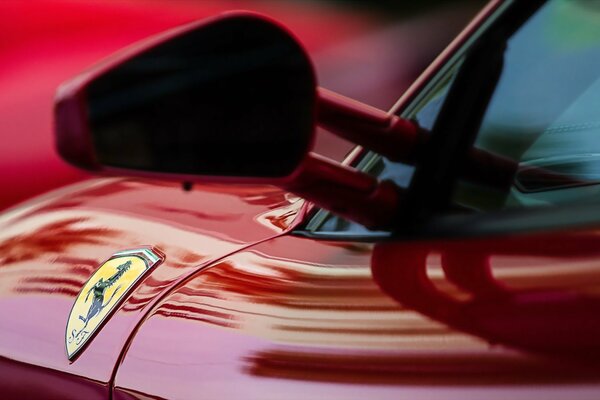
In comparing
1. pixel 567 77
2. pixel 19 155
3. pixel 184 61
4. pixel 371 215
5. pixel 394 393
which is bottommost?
pixel 19 155

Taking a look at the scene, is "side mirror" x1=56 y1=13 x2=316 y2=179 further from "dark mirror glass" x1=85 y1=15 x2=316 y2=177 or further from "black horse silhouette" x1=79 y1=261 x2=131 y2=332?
"black horse silhouette" x1=79 y1=261 x2=131 y2=332

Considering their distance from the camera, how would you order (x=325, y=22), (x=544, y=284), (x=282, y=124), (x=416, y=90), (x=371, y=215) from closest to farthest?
(x=544, y=284) → (x=282, y=124) → (x=371, y=215) → (x=416, y=90) → (x=325, y=22)

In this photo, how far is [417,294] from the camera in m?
1.20

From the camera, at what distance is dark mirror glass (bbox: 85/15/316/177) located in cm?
124

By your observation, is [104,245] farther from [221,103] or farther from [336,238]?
[221,103]

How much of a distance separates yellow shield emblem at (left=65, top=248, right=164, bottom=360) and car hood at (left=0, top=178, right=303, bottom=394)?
0.06ft

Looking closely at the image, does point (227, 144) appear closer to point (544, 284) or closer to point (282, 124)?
point (282, 124)

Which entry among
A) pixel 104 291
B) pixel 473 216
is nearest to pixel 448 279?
pixel 473 216

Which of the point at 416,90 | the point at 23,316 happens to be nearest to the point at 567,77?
the point at 416,90

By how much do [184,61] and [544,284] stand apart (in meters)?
0.49

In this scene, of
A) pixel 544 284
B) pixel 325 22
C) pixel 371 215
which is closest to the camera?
pixel 544 284

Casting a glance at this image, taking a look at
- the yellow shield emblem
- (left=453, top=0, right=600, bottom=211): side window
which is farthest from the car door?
the yellow shield emblem

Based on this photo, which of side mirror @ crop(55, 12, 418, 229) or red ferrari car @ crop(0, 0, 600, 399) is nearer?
red ferrari car @ crop(0, 0, 600, 399)

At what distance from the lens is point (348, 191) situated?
4.62 feet
